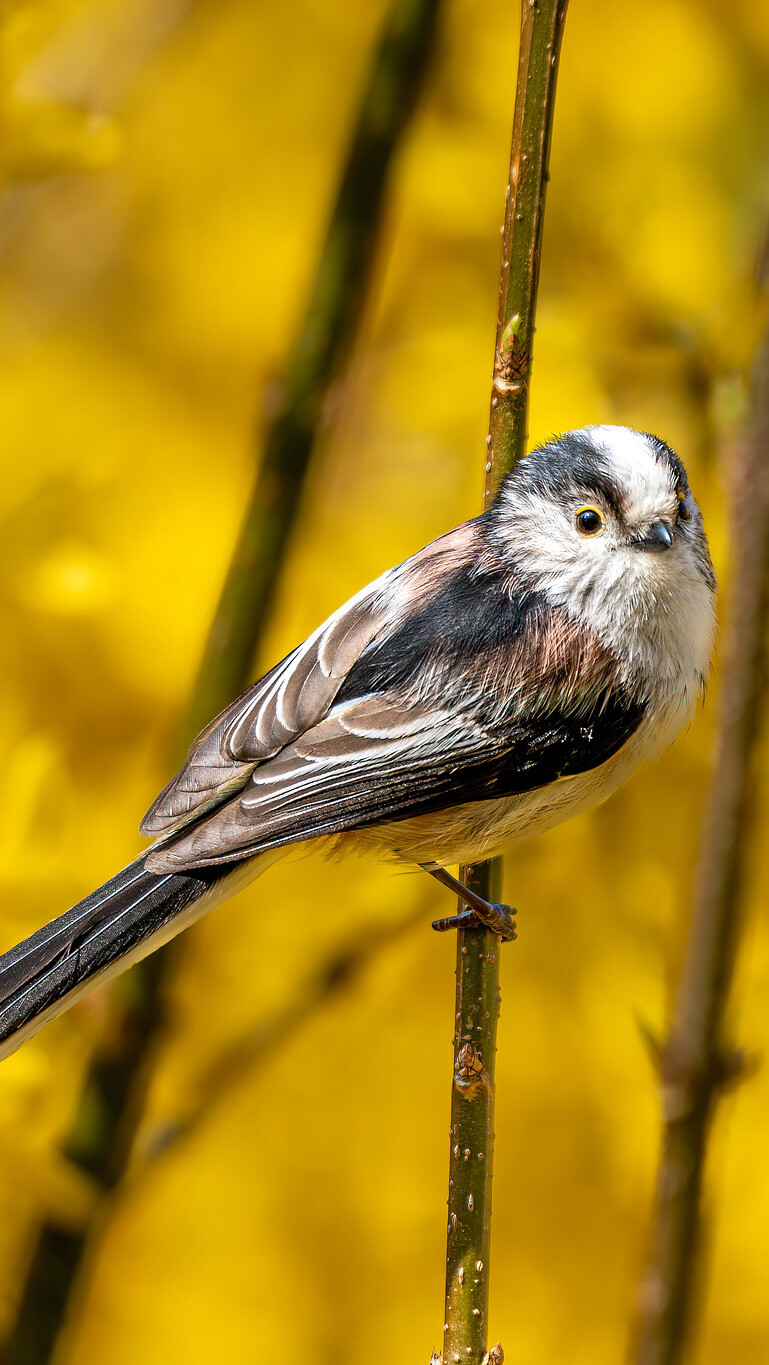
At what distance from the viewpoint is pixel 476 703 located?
3.18 feet

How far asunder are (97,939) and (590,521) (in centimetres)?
50

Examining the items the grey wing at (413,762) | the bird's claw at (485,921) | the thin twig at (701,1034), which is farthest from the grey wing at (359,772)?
the thin twig at (701,1034)

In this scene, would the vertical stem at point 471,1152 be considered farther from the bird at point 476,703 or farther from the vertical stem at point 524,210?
the vertical stem at point 524,210

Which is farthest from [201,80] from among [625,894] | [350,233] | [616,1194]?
[616,1194]

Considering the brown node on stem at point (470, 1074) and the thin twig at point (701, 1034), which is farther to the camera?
the brown node on stem at point (470, 1074)

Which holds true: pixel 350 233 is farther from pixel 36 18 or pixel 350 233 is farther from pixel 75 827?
pixel 75 827

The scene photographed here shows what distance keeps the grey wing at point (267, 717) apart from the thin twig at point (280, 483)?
4cm

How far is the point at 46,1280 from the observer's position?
102cm

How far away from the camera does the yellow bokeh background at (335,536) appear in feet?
3.81

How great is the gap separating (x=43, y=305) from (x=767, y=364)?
2.43ft

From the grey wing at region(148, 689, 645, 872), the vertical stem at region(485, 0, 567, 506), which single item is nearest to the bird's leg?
the grey wing at region(148, 689, 645, 872)

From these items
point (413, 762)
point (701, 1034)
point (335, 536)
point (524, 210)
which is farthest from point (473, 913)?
point (524, 210)

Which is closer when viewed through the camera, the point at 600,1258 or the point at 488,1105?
the point at 488,1105

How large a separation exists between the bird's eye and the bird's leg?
30 centimetres
